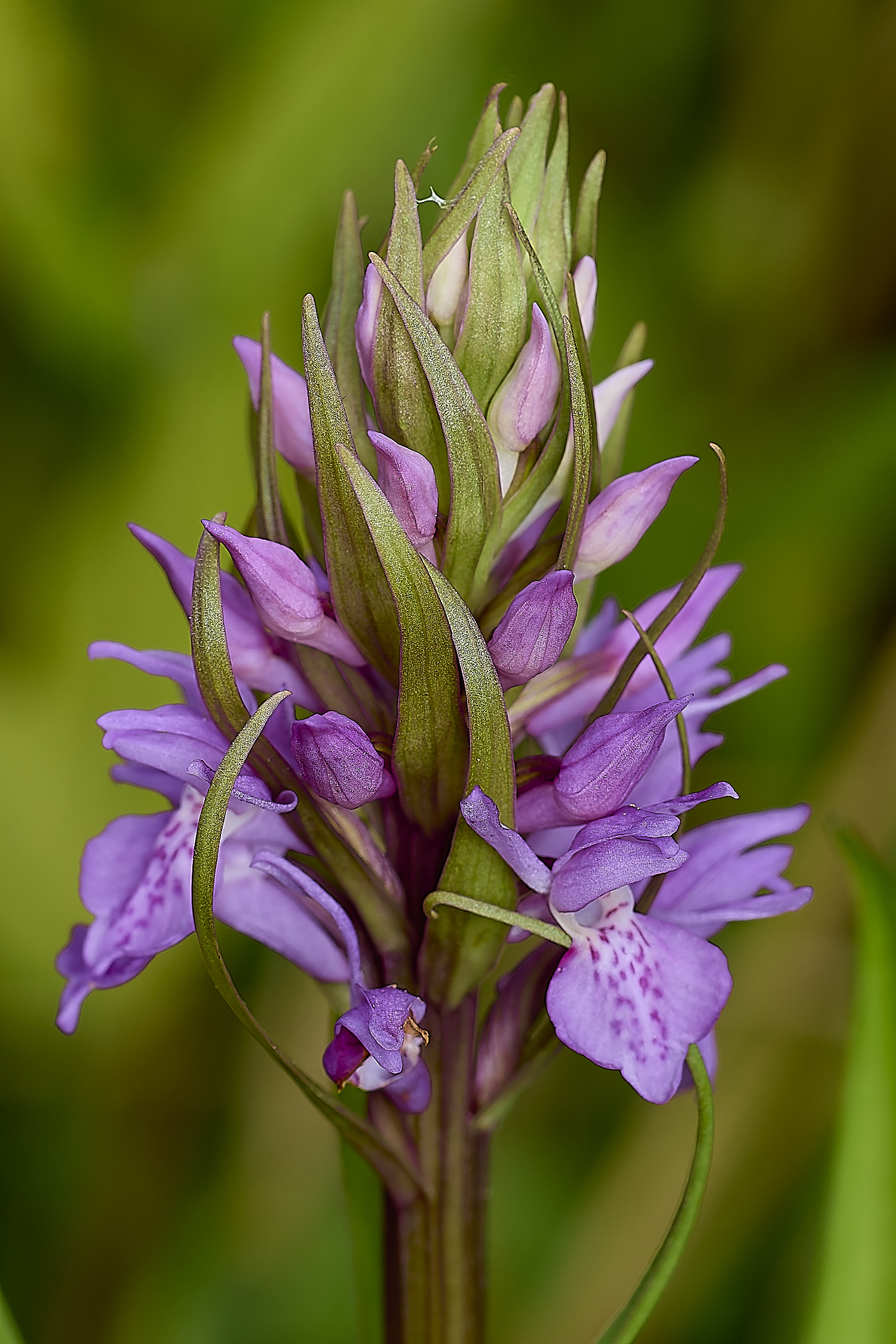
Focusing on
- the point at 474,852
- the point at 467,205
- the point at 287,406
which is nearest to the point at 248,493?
the point at 287,406

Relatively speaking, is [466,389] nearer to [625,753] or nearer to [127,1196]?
[625,753]

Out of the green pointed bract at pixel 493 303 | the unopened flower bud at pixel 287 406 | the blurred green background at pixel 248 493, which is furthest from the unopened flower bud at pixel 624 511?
the blurred green background at pixel 248 493

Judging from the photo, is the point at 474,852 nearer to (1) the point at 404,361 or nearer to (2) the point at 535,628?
(2) the point at 535,628

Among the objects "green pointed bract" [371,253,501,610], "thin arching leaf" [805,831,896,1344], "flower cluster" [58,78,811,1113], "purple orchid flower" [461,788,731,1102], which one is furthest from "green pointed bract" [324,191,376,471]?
"thin arching leaf" [805,831,896,1344]

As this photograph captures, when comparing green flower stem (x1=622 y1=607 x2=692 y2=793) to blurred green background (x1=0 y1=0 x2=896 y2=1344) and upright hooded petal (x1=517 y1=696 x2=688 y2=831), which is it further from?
blurred green background (x1=0 y1=0 x2=896 y2=1344)

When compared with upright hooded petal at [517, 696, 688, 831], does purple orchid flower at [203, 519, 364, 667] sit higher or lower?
higher
